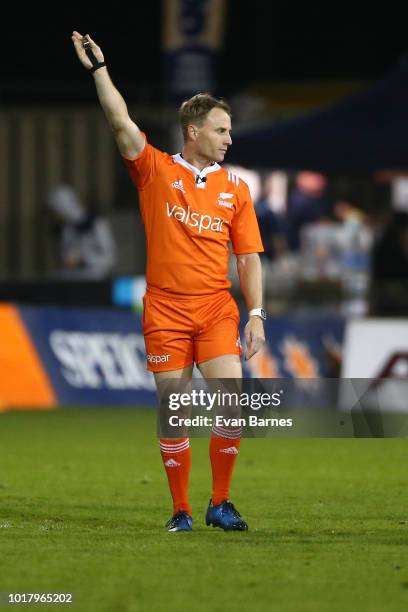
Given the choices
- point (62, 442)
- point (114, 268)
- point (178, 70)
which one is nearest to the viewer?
point (62, 442)

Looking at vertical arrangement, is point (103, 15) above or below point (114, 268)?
above

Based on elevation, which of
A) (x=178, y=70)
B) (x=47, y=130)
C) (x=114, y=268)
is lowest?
(x=114, y=268)

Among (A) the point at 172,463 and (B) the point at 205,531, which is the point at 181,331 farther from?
(B) the point at 205,531

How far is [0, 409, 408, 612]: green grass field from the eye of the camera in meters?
6.95

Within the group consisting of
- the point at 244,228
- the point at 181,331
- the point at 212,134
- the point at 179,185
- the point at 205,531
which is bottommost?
the point at 205,531

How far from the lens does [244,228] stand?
28.7ft

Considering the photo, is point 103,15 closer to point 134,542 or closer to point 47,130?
point 47,130

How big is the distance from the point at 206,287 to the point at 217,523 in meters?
1.26

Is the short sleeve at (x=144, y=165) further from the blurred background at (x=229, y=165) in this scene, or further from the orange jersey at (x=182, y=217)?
the blurred background at (x=229, y=165)

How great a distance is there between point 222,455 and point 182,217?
4.21 feet

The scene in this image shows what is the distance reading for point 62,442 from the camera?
562 inches

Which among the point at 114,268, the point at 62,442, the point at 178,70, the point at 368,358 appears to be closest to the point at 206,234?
the point at 62,442

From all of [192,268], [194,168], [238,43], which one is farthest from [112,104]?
[238,43]

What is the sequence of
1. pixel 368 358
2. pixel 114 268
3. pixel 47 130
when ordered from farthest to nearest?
pixel 47 130, pixel 114 268, pixel 368 358
